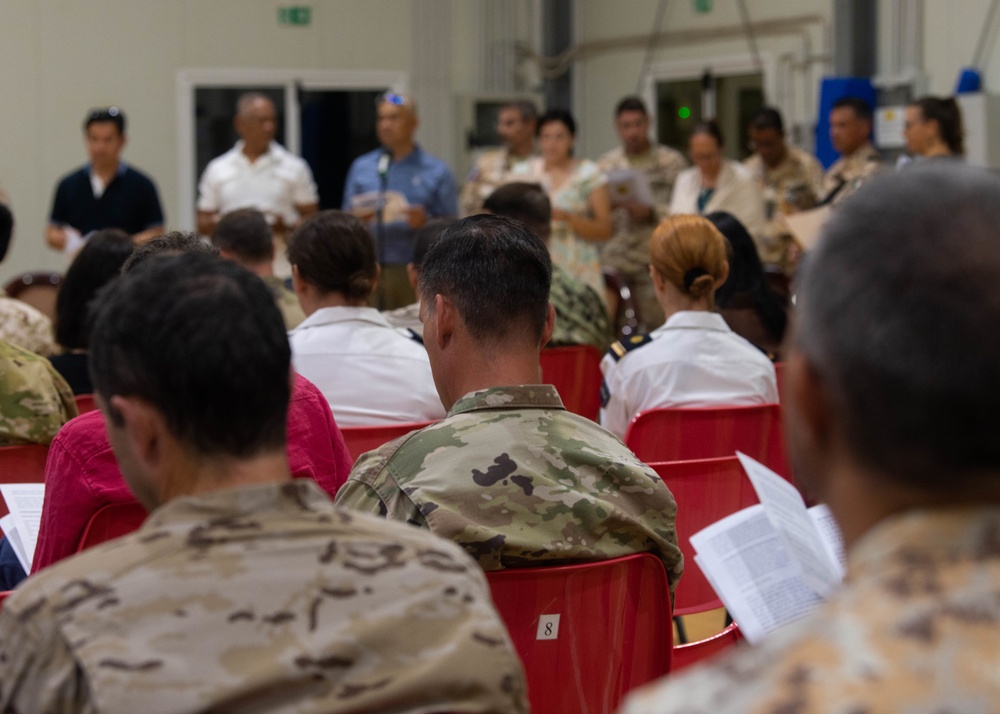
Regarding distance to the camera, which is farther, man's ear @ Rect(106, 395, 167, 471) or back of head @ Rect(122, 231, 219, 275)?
back of head @ Rect(122, 231, 219, 275)

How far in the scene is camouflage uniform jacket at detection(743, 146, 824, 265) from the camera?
6593 mm

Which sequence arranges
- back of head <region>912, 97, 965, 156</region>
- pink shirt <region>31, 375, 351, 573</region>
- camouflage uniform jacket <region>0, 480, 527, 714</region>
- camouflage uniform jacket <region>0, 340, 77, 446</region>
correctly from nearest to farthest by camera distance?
camouflage uniform jacket <region>0, 480, 527, 714</region> → pink shirt <region>31, 375, 351, 573</region> → camouflage uniform jacket <region>0, 340, 77, 446</region> → back of head <region>912, 97, 965, 156</region>

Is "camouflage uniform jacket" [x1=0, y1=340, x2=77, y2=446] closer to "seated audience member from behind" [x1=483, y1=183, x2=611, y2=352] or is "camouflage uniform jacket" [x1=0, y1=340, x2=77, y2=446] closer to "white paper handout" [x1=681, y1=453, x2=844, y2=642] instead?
"white paper handout" [x1=681, y1=453, x2=844, y2=642]

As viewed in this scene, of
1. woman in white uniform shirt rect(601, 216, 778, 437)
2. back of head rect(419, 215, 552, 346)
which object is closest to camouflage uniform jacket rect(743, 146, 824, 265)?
woman in white uniform shirt rect(601, 216, 778, 437)

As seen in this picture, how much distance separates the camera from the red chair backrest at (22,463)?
103 inches

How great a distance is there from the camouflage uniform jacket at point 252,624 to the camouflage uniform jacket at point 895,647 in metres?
0.38

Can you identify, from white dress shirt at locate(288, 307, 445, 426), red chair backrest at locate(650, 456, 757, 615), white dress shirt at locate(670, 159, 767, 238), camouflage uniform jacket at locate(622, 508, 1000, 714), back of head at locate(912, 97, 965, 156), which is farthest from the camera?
white dress shirt at locate(670, 159, 767, 238)

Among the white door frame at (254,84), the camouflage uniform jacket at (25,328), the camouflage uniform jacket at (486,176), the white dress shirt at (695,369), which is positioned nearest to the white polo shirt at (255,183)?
the camouflage uniform jacket at (486,176)

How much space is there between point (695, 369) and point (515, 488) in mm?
1633

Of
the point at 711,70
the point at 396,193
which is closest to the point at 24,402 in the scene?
the point at 396,193

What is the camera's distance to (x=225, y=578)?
1.11 m

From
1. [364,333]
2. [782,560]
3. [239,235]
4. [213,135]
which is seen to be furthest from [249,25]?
[782,560]

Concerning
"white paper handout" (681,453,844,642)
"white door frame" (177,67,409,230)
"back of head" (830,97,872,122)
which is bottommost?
"white paper handout" (681,453,844,642)

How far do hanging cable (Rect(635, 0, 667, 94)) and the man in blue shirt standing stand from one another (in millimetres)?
4179
